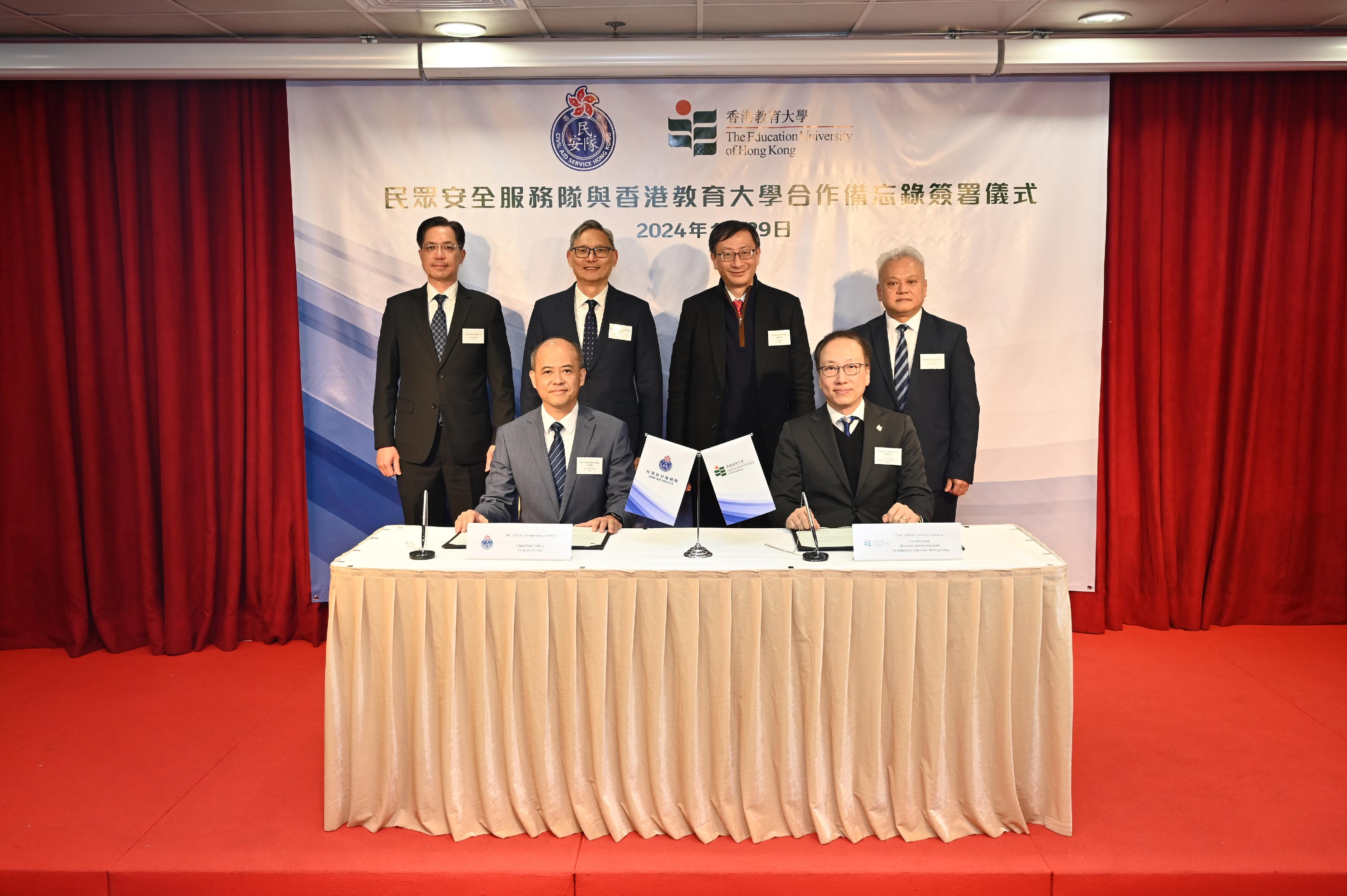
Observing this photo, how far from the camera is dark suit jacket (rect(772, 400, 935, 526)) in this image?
3.29 metres

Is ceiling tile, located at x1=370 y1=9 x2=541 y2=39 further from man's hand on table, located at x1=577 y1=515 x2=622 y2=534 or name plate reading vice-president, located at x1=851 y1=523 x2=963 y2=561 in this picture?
name plate reading vice-president, located at x1=851 y1=523 x2=963 y2=561

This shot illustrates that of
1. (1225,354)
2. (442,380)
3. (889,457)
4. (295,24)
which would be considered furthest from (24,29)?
(1225,354)

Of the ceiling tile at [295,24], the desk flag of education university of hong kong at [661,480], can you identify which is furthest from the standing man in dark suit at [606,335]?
the desk flag of education university of hong kong at [661,480]

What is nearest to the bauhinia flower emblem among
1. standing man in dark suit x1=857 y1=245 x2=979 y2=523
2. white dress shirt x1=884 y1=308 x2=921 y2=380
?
standing man in dark suit x1=857 y1=245 x2=979 y2=523

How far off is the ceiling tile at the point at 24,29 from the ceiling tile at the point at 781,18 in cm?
272

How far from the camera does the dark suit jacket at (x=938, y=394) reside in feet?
14.0

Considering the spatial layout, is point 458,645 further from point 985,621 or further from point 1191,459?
point 1191,459

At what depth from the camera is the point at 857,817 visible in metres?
2.70

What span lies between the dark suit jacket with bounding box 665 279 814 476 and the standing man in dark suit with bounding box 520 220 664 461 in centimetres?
11

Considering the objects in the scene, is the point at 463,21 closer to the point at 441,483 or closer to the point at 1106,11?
the point at 441,483

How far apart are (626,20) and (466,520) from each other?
226 cm

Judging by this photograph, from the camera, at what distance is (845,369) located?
10.6 ft

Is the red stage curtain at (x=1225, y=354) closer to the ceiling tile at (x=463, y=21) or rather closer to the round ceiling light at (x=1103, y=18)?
the round ceiling light at (x=1103, y=18)

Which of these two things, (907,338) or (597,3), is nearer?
(597,3)
